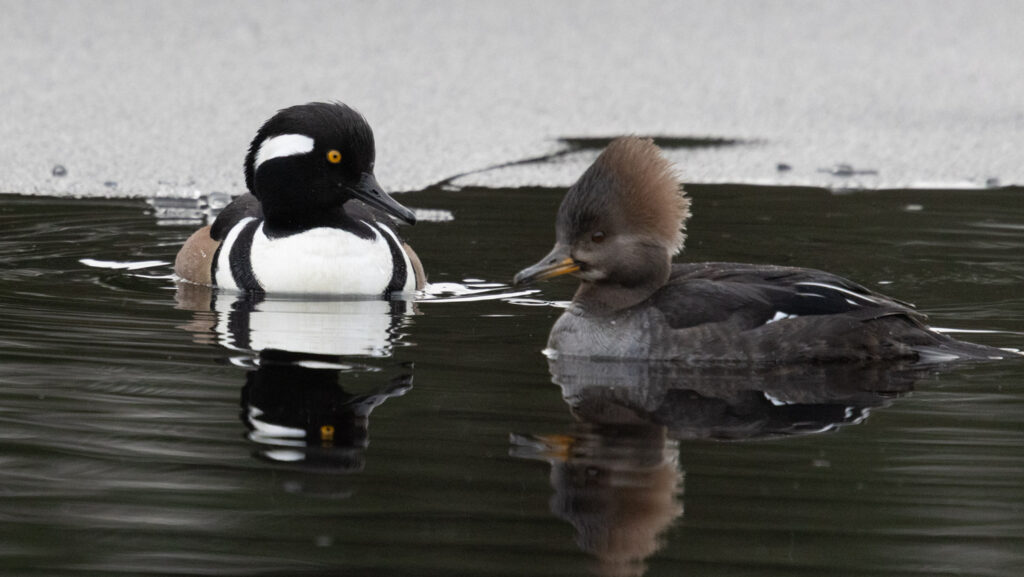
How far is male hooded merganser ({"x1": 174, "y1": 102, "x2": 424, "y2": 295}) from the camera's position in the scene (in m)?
7.60

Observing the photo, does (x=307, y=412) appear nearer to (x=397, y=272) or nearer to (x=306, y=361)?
(x=306, y=361)

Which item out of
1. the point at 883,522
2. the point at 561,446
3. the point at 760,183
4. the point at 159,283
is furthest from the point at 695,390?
the point at 760,183

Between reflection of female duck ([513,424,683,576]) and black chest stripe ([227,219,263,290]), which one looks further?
black chest stripe ([227,219,263,290])

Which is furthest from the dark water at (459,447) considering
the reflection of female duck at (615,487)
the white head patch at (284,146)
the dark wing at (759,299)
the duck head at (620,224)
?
the white head patch at (284,146)

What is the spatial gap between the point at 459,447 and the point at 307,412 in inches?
25.5

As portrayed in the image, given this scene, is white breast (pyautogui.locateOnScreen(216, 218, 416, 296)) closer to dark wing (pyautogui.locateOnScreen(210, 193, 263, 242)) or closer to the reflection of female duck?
dark wing (pyautogui.locateOnScreen(210, 193, 263, 242))

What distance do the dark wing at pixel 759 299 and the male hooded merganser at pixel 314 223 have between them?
1.83 meters

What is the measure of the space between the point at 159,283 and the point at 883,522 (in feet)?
15.6

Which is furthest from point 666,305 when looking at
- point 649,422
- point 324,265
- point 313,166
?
point 313,166

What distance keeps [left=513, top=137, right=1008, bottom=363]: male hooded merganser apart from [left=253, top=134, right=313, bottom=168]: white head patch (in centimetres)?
207

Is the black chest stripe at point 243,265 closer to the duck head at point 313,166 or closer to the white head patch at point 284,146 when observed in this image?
the duck head at point 313,166

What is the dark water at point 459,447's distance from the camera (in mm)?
3709

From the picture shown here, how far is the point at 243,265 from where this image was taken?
7.72 m

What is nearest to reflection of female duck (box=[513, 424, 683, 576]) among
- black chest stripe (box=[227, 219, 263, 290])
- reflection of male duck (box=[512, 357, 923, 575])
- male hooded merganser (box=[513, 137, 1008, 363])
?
reflection of male duck (box=[512, 357, 923, 575])
